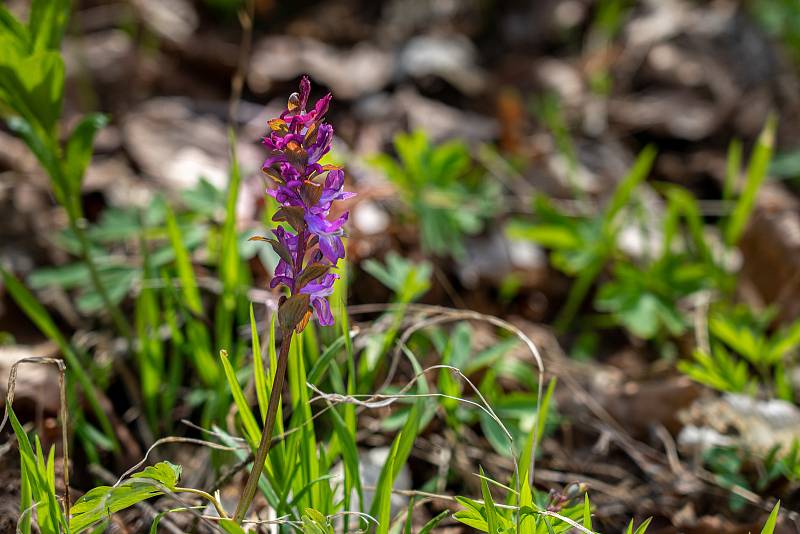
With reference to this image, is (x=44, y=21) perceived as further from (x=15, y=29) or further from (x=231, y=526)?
(x=231, y=526)

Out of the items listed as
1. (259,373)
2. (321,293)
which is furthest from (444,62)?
(321,293)

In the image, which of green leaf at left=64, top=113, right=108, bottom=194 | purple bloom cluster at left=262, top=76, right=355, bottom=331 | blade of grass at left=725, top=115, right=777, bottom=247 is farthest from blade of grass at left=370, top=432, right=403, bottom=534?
blade of grass at left=725, top=115, right=777, bottom=247

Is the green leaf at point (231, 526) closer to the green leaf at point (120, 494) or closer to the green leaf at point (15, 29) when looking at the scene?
the green leaf at point (120, 494)

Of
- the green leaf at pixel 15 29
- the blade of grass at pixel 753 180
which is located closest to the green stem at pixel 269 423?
the green leaf at pixel 15 29

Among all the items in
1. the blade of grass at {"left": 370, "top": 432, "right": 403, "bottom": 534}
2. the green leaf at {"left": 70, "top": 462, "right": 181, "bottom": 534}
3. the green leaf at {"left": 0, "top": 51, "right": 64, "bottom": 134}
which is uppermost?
the green leaf at {"left": 0, "top": 51, "right": 64, "bottom": 134}

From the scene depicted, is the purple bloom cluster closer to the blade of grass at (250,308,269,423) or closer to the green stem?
the green stem

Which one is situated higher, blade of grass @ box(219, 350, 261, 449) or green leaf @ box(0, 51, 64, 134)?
green leaf @ box(0, 51, 64, 134)
